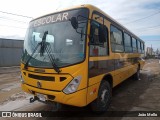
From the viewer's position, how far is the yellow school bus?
13.5ft

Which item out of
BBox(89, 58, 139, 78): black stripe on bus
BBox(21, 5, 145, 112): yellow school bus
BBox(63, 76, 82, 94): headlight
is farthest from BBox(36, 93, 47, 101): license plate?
BBox(89, 58, 139, 78): black stripe on bus

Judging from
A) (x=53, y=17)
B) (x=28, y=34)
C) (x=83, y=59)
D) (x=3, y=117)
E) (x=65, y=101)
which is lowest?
(x=3, y=117)

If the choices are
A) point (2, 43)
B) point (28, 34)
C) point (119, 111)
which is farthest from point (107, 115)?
point (2, 43)

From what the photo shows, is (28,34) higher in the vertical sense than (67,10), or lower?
lower

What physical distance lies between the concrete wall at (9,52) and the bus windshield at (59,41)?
20.6 meters

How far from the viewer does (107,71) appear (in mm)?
5543

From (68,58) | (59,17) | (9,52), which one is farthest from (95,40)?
(9,52)

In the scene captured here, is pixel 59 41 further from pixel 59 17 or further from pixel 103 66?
pixel 103 66

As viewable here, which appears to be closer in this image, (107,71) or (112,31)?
(107,71)

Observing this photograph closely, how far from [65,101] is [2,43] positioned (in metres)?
22.2

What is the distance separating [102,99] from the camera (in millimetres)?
5250

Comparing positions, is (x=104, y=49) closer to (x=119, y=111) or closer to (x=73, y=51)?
Result: (x=73, y=51)

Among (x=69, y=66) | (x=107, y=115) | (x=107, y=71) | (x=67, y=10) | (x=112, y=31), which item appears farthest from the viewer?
(x=112, y=31)

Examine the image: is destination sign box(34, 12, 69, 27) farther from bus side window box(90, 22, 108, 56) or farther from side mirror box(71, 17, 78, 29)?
bus side window box(90, 22, 108, 56)
